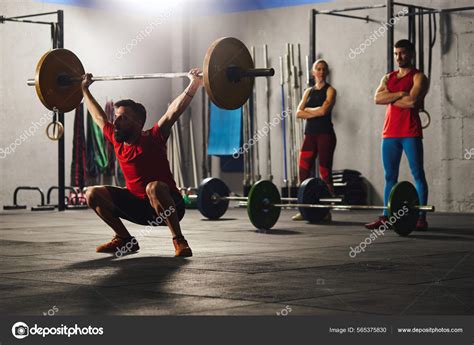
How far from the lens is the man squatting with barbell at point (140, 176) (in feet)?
13.9

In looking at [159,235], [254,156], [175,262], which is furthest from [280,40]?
[175,262]

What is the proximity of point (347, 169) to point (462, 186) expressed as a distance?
123 cm

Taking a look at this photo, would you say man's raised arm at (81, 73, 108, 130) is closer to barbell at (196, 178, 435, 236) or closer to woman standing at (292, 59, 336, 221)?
barbell at (196, 178, 435, 236)

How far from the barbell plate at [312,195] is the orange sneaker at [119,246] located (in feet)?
6.48

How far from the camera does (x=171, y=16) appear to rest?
1073 centimetres

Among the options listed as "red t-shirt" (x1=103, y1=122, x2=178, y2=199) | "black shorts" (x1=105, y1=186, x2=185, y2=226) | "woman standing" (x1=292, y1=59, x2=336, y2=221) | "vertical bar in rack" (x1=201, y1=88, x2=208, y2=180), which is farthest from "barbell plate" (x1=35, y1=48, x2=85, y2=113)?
"vertical bar in rack" (x1=201, y1=88, x2=208, y2=180)

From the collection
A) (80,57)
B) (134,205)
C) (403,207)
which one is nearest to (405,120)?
(403,207)

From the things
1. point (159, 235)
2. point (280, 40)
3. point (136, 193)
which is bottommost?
point (159, 235)

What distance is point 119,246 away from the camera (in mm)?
4539

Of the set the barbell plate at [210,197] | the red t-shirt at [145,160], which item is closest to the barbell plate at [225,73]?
the red t-shirt at [145,160]

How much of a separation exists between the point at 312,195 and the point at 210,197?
1.08 m

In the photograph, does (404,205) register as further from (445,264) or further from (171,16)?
(171,16)

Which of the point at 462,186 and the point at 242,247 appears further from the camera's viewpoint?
the point at 462,186

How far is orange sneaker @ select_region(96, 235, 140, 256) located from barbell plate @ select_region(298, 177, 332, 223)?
1.97 meters
